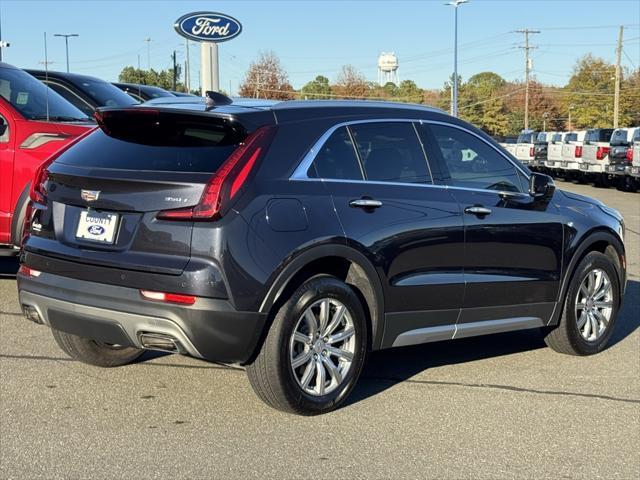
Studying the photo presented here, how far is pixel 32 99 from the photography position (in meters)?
8.35

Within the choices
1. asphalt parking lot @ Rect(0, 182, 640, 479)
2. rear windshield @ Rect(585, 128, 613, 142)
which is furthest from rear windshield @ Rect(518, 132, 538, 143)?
asphalt parking lot @ Rect(0, 182, 640, 479)

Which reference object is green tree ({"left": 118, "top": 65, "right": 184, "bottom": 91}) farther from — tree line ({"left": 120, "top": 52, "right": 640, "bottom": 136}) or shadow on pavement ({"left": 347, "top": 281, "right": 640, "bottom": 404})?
shadow on pavement ({"left": 347, "top": 281, "right": 640, "bottom": 404})

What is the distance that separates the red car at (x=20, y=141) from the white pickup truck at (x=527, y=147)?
31649mm

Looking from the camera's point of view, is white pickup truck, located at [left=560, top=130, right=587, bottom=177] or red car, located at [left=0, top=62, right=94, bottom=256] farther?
white pickup truck, located at [left=560, top=130, right=587, bottom=177]

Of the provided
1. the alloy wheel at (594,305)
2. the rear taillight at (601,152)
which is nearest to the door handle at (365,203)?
the alloy wheel at (594,305)

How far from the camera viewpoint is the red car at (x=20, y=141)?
7.64 meters

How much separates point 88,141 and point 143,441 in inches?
72.4

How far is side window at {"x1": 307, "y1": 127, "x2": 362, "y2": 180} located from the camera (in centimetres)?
490

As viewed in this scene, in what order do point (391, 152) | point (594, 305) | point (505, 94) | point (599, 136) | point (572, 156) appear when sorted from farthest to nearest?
point (505, 94), point (572, 156), point (599, 136), point (594, 305), point (391, 152)

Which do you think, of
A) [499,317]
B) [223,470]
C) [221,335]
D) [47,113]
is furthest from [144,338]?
[47,113]

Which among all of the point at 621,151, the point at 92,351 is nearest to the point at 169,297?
the point at 92,351

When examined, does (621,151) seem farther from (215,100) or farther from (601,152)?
(215,100)

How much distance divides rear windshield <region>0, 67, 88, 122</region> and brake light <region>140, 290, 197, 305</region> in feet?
13.8

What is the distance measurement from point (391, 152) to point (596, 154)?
993 inches
